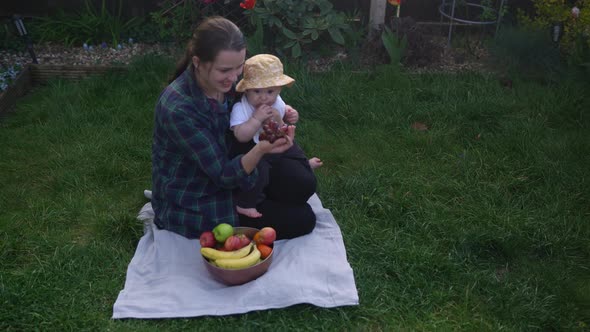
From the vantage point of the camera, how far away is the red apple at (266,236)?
2.89 m

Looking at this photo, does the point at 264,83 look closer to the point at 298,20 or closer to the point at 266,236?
the point at 266,236

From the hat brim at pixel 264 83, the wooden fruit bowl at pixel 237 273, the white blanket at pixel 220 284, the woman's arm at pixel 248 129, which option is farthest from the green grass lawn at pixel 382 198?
the hat brim at pixel 264 83

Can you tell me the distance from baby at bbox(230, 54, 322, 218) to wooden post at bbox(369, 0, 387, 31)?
303cm

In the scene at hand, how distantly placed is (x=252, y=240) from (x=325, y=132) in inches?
70.3

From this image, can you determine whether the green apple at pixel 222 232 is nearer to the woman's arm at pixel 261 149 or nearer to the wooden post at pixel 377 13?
the woman's arm at pixel 261 149

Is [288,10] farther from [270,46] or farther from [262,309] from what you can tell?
[262,309]

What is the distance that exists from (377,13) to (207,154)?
3620 millimetres

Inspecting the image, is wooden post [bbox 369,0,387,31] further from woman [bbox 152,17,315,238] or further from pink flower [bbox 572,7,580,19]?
woman [bbox 152,17,315,238]

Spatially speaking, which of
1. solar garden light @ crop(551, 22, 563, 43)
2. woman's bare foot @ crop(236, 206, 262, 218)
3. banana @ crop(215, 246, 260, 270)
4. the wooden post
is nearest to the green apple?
banana @ crop(215, 246, 260, 270)

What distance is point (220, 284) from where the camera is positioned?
9.46 feet

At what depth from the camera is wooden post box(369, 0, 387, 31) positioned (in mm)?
5769

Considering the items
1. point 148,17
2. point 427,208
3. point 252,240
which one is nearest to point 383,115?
point 427,208

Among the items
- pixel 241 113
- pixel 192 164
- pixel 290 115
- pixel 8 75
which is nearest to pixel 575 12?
pixel 290 115

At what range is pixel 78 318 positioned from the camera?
268 cm
